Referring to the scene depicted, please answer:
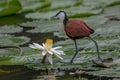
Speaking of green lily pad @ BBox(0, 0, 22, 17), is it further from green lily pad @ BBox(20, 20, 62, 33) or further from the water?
the water

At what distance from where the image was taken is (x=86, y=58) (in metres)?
5.25

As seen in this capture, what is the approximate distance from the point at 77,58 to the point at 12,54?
2.75 feet

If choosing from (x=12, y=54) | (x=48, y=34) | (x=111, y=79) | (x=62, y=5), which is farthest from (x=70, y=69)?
(x=62, y=5)

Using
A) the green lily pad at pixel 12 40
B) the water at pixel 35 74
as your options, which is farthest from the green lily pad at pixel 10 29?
the water at pixel 35 74

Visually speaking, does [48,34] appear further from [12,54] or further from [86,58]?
[86,58]

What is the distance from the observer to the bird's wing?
16.9ft

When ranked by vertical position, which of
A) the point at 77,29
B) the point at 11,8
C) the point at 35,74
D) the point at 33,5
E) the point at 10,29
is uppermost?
the point at 33,5

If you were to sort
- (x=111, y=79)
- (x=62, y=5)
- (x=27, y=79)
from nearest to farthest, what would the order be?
(x=111, y=79)
(x=27, y=79)
(x=62, y=5)

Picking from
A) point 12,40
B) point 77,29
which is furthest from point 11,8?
point 77,29

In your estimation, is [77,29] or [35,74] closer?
[35,74]

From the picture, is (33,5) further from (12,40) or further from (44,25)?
(12,40)

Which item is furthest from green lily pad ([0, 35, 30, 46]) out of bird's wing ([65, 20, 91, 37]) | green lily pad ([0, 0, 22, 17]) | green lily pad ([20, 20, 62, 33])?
green lily pad ([0, 0, 22, 17])

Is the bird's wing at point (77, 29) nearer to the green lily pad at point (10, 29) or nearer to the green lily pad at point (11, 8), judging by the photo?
the green lily pad at point (10, 29)

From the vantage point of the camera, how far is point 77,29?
516 centimetres
